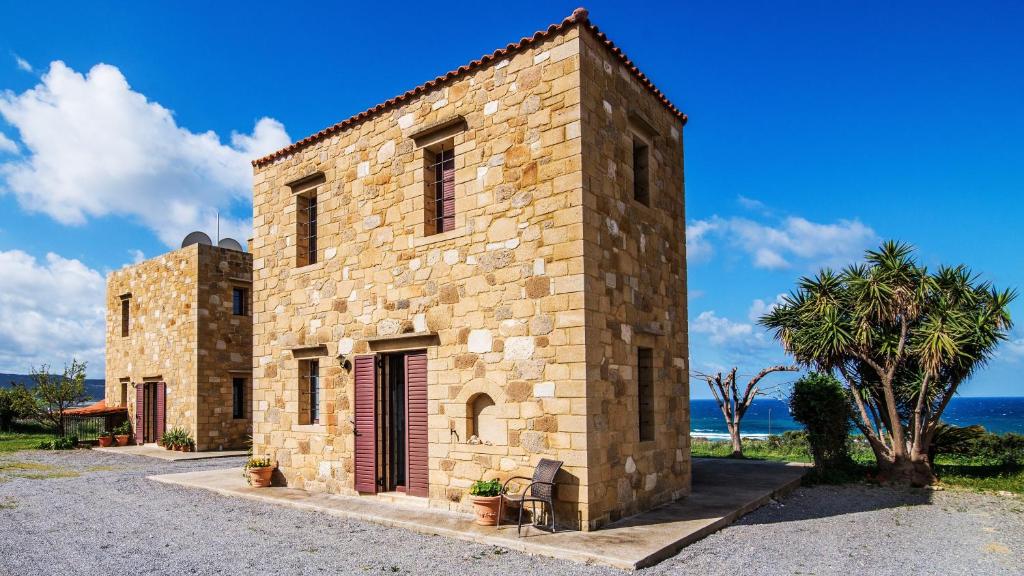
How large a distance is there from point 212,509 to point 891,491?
1083 cm

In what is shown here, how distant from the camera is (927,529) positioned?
8.36 meters

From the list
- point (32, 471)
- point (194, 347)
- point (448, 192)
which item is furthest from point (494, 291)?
point (194, 347)

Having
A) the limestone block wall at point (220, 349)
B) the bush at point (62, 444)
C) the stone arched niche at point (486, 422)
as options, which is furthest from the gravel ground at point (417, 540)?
the bush at point (62, 444)

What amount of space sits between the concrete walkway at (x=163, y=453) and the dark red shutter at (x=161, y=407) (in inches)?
19.4

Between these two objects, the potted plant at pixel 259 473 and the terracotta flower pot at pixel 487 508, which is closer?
the terracotta flower pot at pixel 487 508

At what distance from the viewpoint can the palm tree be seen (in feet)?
38.0

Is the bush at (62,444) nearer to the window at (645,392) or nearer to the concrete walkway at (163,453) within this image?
the concrete walkway at (163,453)

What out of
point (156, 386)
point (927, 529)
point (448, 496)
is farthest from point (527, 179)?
point (156, 386)

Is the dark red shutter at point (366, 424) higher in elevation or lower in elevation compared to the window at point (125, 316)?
lower

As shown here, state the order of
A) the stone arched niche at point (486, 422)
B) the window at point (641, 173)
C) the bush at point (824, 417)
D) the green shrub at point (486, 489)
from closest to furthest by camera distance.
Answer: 1. the green shrub at point (486, 489)
2. the stone arched niche at point (486, 422)
3. the window at point (641, 173)
4. the bush at point (824, 417)

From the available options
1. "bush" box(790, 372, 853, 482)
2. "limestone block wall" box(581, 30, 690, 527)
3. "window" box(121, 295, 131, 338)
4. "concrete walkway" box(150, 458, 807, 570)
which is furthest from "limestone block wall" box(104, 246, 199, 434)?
"bush" box(790, 372, 853, 482)

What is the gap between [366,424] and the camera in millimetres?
9867

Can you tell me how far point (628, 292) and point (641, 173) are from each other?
202 centimetres

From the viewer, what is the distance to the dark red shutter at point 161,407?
1994cm
